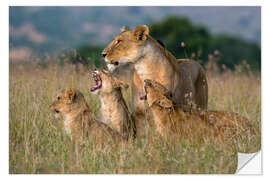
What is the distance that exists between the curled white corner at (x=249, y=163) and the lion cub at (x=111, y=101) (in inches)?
64.7

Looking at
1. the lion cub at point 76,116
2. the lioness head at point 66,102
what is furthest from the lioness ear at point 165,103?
the lioness head at point 66,102

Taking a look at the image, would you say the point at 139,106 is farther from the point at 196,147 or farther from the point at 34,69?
the point at 34,69

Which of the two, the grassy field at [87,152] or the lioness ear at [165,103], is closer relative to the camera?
the grassy field at [87,152]

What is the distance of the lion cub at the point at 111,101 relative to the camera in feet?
22.1

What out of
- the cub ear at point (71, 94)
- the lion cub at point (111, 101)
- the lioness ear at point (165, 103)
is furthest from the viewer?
the lion cub at point (111, 101)

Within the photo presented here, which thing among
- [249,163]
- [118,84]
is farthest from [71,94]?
[249,163]

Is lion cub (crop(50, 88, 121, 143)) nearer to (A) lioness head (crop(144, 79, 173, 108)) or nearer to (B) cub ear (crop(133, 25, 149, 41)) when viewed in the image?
(A) lioness head (crop(144, 79, 173, 108))

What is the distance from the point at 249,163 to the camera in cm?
586

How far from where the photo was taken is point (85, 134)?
6.26m

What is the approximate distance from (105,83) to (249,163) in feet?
7.55

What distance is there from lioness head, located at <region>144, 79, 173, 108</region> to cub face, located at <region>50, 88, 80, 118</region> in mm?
1063

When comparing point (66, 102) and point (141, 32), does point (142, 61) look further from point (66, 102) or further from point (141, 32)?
point (66, 102)

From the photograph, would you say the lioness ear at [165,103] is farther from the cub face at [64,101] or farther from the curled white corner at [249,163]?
the cub face at [64,101]
